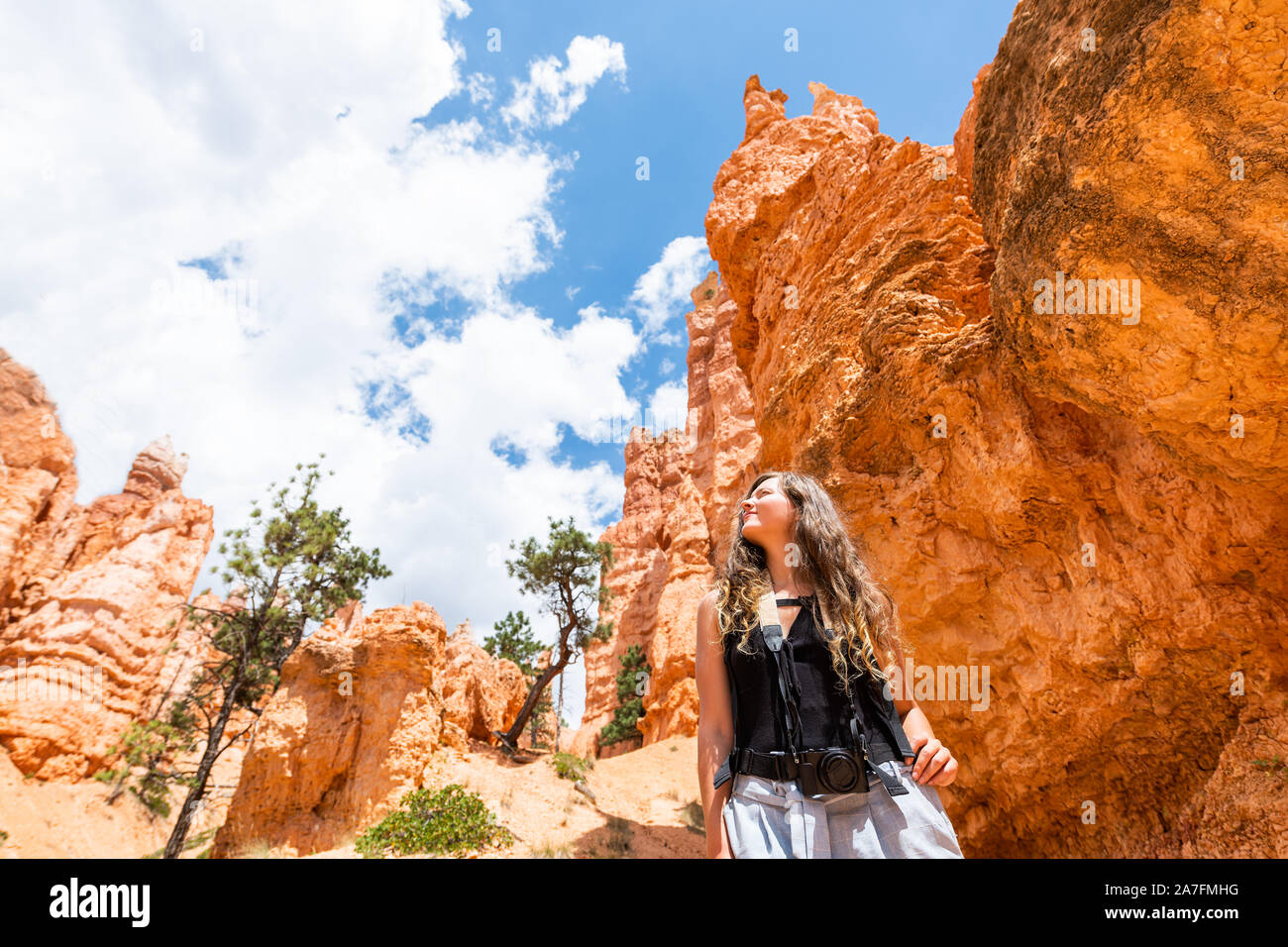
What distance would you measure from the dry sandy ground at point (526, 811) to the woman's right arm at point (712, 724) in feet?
32.6

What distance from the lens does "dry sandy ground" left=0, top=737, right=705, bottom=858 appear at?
11.9 meters

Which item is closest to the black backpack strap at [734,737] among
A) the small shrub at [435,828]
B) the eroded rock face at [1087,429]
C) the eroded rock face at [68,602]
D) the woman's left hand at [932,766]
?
the woman's left hand at [932,766]

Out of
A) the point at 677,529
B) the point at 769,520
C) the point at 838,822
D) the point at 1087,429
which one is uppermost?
the point at 677,529

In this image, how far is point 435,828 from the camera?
10.8 m

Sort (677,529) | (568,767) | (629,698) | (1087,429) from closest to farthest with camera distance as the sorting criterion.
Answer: (1087,429), (568,767), (629,698), (677,529)

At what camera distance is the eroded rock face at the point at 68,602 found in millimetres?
19719

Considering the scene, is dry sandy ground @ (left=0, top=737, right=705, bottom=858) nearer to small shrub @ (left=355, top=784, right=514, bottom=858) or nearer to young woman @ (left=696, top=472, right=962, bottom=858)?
small shrub @ (left=355, top=784, right=514, bottom=858)

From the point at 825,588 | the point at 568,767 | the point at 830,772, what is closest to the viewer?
the point at 830,772

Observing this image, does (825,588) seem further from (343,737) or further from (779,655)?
(343,737)

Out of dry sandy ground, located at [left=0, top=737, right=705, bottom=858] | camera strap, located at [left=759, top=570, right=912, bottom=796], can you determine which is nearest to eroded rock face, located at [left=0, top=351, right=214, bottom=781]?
dry sandy ground, located at [left=0, top=737, right=705, bottom=858]

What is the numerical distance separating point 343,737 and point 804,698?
13364 millimetres

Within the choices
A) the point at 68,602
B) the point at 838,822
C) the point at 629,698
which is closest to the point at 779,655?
the point at 838,822
